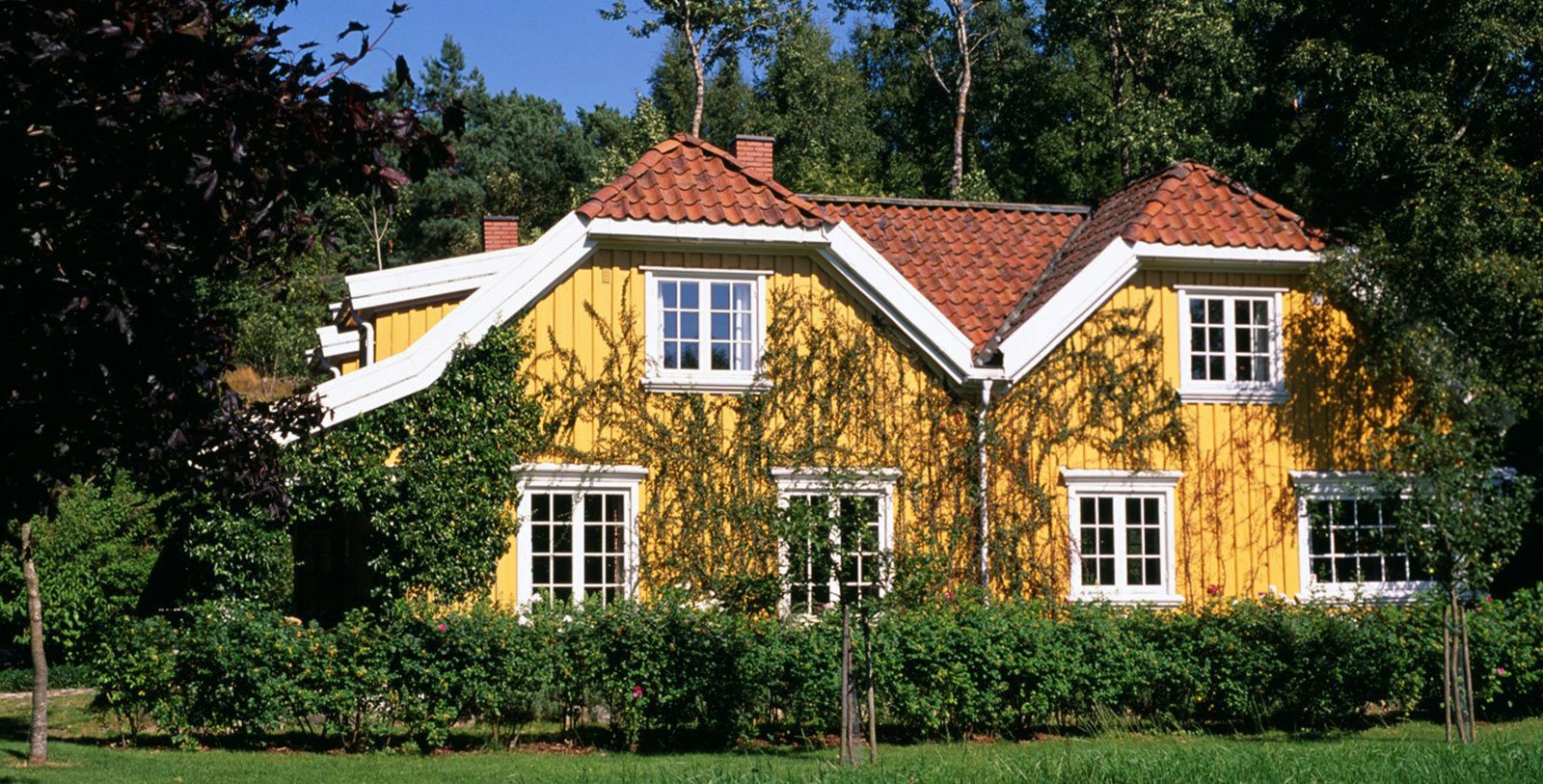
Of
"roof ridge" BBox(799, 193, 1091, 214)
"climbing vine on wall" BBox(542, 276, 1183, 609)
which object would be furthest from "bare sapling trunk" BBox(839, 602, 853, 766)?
"roof ridge" BBox(799, 193, 1091, 214)

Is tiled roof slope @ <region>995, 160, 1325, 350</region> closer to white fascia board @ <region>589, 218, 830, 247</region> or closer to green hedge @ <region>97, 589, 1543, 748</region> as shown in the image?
white fascia board @ <region>589, 218, 830, 247</region>

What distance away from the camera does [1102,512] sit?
60.3ft

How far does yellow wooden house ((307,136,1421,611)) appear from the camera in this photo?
16.9 m

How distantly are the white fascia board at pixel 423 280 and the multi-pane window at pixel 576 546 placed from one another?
9.51 feet

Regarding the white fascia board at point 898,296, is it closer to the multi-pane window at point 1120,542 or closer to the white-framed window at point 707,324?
the white-framed window at point 707,324

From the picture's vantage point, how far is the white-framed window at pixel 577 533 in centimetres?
1659

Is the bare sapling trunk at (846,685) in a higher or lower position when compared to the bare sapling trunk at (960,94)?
lower

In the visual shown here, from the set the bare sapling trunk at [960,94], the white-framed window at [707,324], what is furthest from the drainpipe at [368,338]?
the bare sapling trunk at [960,94]

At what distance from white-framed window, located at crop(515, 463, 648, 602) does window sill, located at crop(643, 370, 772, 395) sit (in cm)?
107

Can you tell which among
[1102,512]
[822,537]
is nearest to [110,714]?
[822,537]

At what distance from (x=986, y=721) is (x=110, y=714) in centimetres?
920

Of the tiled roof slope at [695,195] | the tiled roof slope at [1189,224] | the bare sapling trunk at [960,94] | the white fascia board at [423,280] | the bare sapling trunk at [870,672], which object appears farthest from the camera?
the bare sapling trunk at [960,94]

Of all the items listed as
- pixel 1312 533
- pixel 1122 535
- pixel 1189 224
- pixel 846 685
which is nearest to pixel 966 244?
pixel 1189 224

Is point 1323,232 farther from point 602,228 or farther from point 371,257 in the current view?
point 371,257
